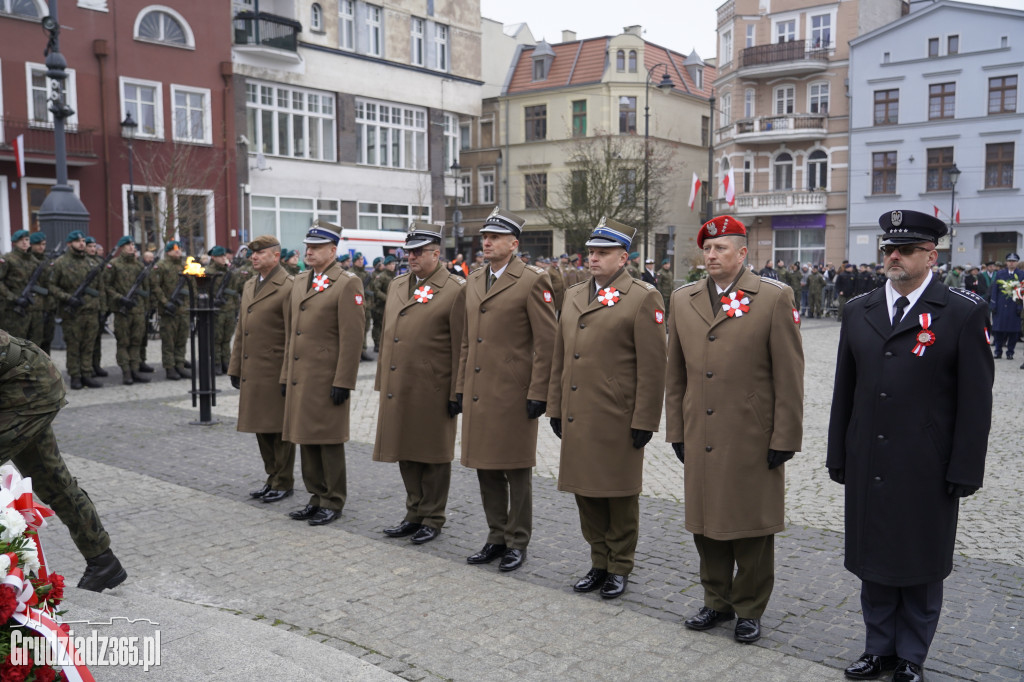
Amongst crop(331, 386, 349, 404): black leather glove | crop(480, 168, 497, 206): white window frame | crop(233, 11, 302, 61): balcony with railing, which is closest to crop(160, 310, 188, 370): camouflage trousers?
crop(331, 386, 349, 404): black leather glove

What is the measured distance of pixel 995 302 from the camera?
19.5 metres

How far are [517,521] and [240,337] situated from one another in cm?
322

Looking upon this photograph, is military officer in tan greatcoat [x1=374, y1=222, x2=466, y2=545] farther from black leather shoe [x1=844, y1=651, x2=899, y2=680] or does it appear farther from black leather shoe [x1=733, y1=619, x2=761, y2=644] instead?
black leather shoe [x1=844, y1=651, x2=899, y2=680]

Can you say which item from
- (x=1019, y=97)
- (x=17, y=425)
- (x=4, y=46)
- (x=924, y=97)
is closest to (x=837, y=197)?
(x=924, y=97)

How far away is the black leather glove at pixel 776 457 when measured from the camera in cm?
459

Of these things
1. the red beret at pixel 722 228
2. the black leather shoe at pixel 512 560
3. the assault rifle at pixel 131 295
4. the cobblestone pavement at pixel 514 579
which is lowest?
the cobblestone pavement at pixel 514 579

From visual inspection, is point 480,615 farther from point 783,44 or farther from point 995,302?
point 783,44

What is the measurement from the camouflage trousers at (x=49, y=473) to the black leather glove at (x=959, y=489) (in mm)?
4462

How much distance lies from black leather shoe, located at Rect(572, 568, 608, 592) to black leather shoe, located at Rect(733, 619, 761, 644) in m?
0.96

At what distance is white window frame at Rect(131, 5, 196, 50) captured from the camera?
103 feet

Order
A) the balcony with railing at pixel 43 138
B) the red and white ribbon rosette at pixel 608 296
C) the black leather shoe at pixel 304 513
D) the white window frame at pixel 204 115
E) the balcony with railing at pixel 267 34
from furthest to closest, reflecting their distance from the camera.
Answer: the balcony with railing at pixel 267 34 < the white window frame at pixel 204 115 < the balcony with railing at pixel 43 138 < the black leather shoe at pixel 304 513 < the red and white ribbon rosette at pixel 608 296

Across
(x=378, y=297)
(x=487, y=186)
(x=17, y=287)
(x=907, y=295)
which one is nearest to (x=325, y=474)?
(x=907, y=295)

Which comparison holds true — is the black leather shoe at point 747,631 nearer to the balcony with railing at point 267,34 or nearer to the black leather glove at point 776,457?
the black leather glove at point 776,457

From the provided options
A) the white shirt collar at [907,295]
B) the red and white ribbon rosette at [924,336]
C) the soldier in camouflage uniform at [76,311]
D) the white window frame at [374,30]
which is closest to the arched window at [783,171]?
the white window frame at [374,30]
